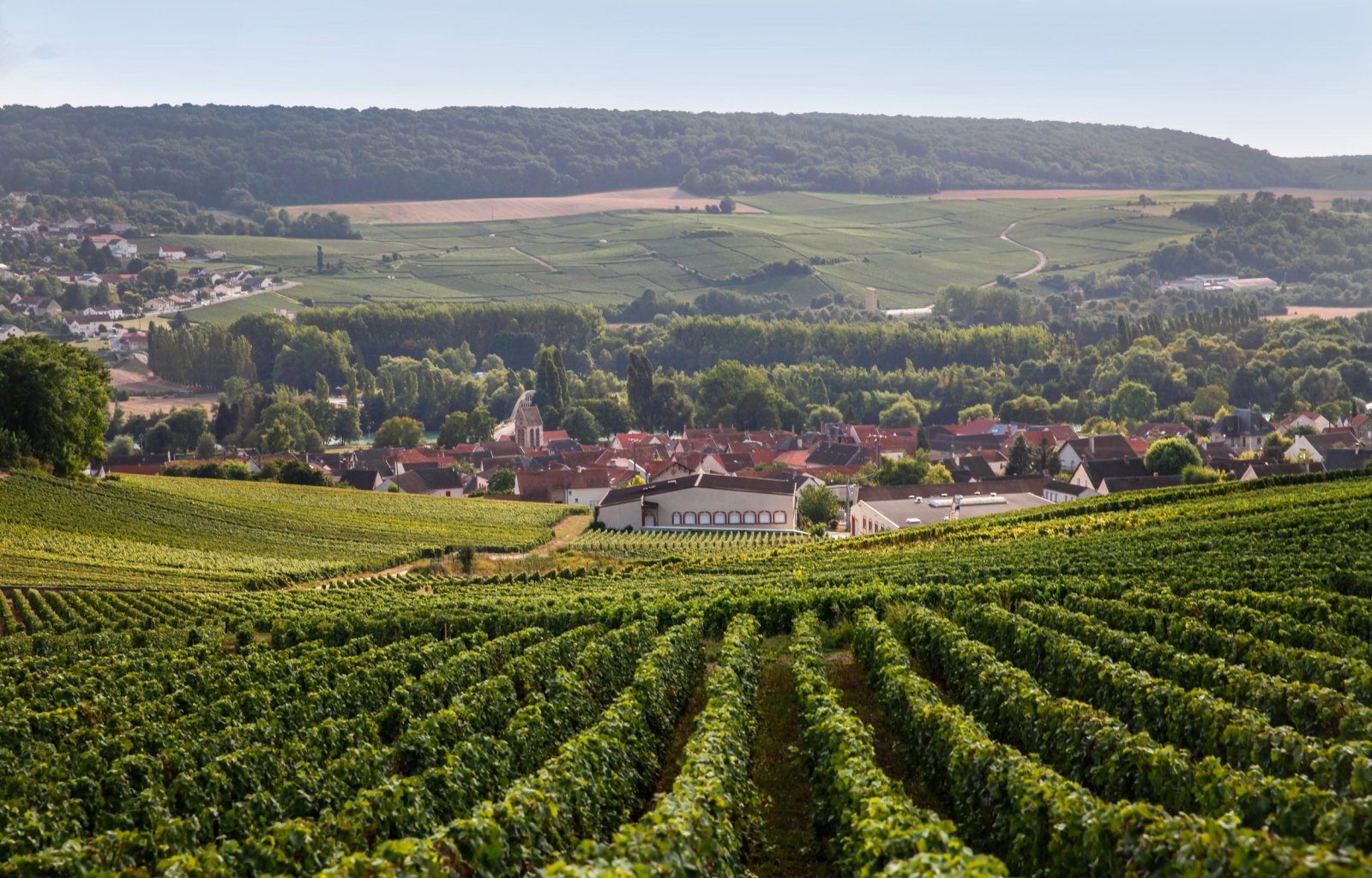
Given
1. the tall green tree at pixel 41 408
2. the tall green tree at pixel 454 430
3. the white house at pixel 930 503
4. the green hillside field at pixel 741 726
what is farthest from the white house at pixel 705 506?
Answer: the tall green tree at pixel 454 430

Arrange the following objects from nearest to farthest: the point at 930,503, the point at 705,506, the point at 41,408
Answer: the point at 41,408 < the point at 930,503 < the point at 705,506

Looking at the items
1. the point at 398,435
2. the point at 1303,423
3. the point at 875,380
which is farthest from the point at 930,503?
the point at 875,380

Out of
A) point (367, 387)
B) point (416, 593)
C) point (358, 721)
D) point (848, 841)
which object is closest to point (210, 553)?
point (416, 593)

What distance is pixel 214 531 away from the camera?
219ft

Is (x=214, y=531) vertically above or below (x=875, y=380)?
above

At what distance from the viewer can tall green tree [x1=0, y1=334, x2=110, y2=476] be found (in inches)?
2803

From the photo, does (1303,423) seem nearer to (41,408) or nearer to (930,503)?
(930,503)

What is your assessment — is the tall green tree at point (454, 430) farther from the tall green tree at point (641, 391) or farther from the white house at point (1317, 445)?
the white house at point (1317, 445)

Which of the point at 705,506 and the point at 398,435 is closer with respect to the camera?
the point at 705,506

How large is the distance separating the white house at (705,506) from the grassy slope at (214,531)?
16.2ft

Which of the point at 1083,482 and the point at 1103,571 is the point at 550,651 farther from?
the point at 1083,482

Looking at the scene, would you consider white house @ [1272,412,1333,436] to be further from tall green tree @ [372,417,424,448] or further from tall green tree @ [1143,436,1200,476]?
tall green tree @ [372,417,424,448]

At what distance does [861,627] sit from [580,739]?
11.7 meters

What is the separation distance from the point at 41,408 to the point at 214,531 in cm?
1372
